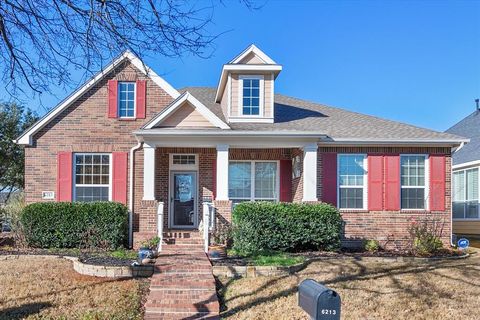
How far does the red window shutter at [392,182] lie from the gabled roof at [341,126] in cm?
58

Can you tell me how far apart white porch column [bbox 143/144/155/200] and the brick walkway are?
6.88 ft

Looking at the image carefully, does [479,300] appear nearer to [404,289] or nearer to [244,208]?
[404,289]

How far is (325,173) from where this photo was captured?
1413 centimetres

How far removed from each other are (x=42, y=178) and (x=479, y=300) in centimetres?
1232

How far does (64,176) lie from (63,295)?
6874mm

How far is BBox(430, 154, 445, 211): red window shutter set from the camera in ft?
46.5

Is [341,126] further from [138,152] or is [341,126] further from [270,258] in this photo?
[138,152]

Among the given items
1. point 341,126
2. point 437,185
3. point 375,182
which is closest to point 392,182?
point 375,182

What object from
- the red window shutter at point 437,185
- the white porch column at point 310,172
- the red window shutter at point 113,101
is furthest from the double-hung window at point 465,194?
the red window shutter at point 113,101

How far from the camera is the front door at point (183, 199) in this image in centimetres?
1524

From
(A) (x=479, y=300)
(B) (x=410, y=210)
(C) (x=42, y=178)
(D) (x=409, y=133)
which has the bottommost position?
(A) (x=479, y=300)

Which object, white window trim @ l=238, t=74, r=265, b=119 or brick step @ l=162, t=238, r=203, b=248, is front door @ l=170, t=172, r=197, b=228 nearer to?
brick step @ l=162, t=238, r=203, b=248

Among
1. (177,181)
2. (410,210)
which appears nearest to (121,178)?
(177,181)

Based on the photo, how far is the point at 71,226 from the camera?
44.0 ft
